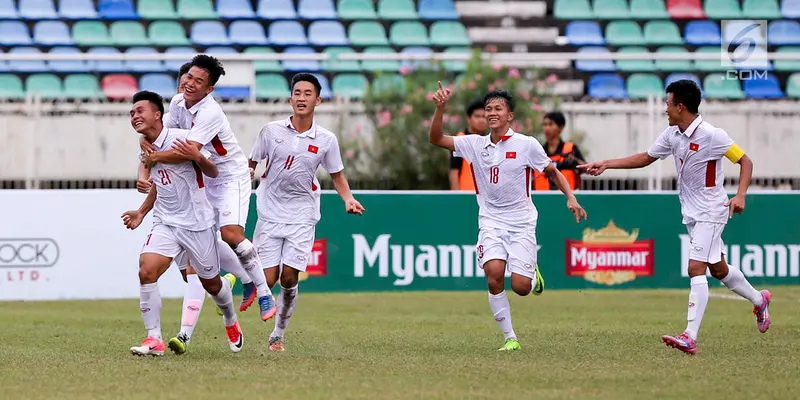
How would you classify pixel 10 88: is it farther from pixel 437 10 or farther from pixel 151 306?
pixel 151 306

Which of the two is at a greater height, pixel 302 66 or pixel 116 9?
pixel 116 9

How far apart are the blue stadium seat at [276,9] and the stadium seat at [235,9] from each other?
21 cm

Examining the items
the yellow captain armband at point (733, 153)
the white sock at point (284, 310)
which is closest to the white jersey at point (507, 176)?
the yellow captain armband at point (733, 153)

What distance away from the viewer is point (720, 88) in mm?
22938

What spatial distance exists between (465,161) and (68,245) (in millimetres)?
4911

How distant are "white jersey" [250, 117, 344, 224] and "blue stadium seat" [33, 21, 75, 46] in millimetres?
15704

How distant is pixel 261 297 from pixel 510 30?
56.0 ft

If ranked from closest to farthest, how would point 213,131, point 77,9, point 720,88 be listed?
point 213,131 < point 720,88 < point 77,9

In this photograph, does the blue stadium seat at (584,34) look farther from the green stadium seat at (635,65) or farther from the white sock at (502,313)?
the white sock at (502,313)

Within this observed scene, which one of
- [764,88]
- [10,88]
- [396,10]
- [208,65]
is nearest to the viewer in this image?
[208,65]

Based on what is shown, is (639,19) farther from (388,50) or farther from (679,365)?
(679,365)

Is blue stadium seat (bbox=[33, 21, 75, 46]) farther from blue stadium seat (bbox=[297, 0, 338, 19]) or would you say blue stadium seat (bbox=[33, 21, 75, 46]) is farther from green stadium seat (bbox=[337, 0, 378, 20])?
green stadium seat (bbox=[337, 0, 378, 20])

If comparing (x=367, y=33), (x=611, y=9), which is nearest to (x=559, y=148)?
(x=367, y=33)

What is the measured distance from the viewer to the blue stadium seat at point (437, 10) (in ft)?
88.0
